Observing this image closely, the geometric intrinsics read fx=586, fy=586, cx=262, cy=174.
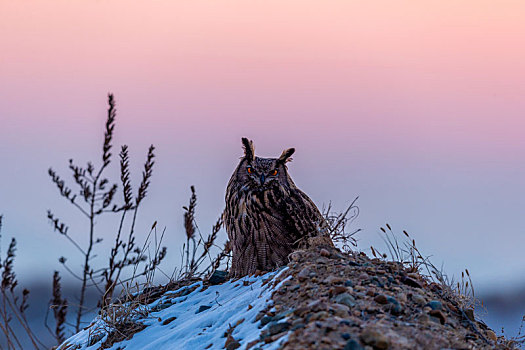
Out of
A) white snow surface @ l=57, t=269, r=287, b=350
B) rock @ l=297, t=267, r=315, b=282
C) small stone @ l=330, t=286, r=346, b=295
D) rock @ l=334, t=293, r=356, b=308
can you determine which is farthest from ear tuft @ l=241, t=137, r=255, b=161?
rock @ l=334, t=293, r=356, b=308

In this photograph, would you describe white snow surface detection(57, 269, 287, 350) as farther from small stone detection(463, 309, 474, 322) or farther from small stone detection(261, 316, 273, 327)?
small stone detection(463, 309, 474, 322)

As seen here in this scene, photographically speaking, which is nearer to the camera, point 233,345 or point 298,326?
point 298,326

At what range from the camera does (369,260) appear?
5.43 meters

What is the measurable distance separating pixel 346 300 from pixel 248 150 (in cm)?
305

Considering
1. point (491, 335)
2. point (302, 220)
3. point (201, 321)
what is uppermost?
point (302, 220)

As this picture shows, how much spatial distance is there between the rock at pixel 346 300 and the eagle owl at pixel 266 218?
1.72 meters

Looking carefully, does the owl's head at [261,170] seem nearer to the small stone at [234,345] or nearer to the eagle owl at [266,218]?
the eagle owl at [266,218]

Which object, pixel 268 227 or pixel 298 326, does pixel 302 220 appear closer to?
pixel 268 227

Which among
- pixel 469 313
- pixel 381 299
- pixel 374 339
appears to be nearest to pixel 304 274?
pixel 381 299

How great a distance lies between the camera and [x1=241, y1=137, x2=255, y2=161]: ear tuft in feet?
22.5

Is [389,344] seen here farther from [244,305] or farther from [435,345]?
[244,305]

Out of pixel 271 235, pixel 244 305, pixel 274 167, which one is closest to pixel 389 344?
pixel 244 305

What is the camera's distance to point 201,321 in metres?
5.12

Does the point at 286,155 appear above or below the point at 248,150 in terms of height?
below
